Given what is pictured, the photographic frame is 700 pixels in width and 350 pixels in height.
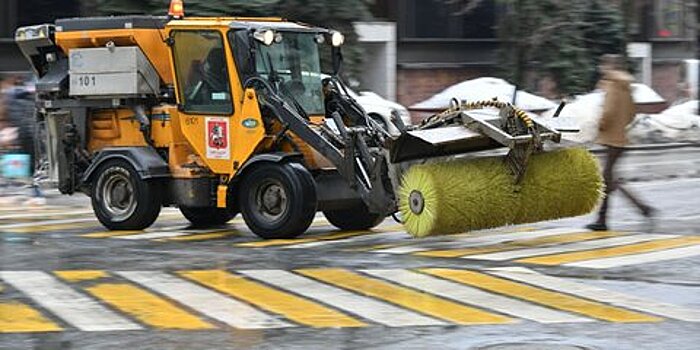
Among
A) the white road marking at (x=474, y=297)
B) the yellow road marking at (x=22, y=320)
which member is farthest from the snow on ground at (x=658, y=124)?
the yellow road marking at (x=22, y=320)

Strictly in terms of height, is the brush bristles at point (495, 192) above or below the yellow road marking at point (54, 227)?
above

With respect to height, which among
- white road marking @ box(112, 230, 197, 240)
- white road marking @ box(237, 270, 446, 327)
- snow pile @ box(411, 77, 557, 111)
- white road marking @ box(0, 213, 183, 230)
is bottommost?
white road marking @ box(0, 213, 183, 230)

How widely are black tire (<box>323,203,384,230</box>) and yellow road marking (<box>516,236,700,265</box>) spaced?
2.70 metres

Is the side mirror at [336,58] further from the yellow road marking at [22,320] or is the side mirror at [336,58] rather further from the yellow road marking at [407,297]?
the yellow road marking at [22,320]

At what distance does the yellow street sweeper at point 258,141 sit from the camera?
1290 centimetres

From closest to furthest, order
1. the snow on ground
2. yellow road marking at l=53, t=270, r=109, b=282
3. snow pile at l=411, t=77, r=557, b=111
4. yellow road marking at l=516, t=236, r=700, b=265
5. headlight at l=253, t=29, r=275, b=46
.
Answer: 1. yellow road marking at l=53, t=270, r=109, b=282
2. yellow road marking at l=516, t=236, r=700, b=265
3. headlight at l=253, t=29, r=275, b=46
4. the snow on ground
5. snow pile at l=411, t=77, r=557, b=111

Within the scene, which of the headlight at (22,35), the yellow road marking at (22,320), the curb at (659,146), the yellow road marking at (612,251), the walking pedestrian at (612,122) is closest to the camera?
the yellow road marking at (22,320)

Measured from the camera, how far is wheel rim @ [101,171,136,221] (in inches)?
578

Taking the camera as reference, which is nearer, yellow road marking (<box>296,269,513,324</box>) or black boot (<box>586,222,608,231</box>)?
yellow road marking (<box>296,269,513,324</box>)

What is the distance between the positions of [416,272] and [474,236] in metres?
2.77

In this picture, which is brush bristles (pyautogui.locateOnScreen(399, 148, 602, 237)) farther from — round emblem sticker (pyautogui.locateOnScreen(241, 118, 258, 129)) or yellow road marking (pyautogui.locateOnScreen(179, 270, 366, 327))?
yellow road marking (pyautogui.locateOnScreen(179, 270, 366, 327))

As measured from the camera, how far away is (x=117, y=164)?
14664 millimetres

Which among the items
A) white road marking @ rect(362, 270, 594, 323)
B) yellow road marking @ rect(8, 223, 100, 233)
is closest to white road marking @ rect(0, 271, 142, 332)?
white road marking @ rect(362, 270, 594, 323)

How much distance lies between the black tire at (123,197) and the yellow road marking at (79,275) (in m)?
3.07
